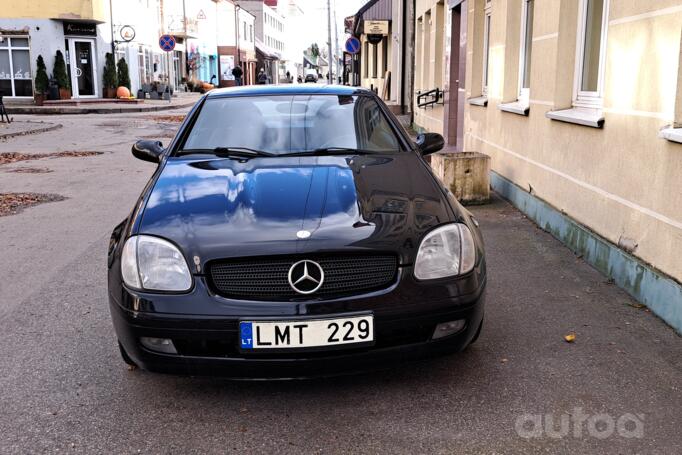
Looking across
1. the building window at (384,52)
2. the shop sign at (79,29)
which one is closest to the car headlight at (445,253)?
the building window at (384,52)

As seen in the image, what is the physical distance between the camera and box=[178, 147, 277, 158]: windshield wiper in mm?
4293

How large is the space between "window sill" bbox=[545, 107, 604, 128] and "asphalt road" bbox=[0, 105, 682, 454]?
52.2 inches

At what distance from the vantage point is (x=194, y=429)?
122 inches

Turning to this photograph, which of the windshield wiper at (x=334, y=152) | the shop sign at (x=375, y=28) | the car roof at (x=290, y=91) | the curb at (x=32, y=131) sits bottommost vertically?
the curb at (x=32, y=131)

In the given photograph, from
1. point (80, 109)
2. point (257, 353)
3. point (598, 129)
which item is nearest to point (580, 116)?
point (598, 129)

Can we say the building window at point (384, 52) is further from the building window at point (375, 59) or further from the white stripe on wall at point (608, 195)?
the white stripe on wall at point (608, 195)

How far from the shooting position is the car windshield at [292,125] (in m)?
4.42

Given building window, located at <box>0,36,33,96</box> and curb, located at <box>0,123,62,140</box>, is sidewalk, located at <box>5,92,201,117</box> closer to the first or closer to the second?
building window, located at <box>0,36,33,96</box>

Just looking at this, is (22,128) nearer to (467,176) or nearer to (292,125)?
(467,176)

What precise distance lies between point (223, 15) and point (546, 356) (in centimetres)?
6658

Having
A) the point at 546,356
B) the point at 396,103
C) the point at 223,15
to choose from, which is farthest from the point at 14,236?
the point at 223,15

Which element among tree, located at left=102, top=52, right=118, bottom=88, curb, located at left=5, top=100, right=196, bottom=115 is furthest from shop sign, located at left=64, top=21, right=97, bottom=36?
curb, located at left=5, top=100, right=196, bottom=115

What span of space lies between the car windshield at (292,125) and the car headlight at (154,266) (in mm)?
1305

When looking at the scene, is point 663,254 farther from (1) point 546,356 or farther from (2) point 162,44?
(2) point 162,44
